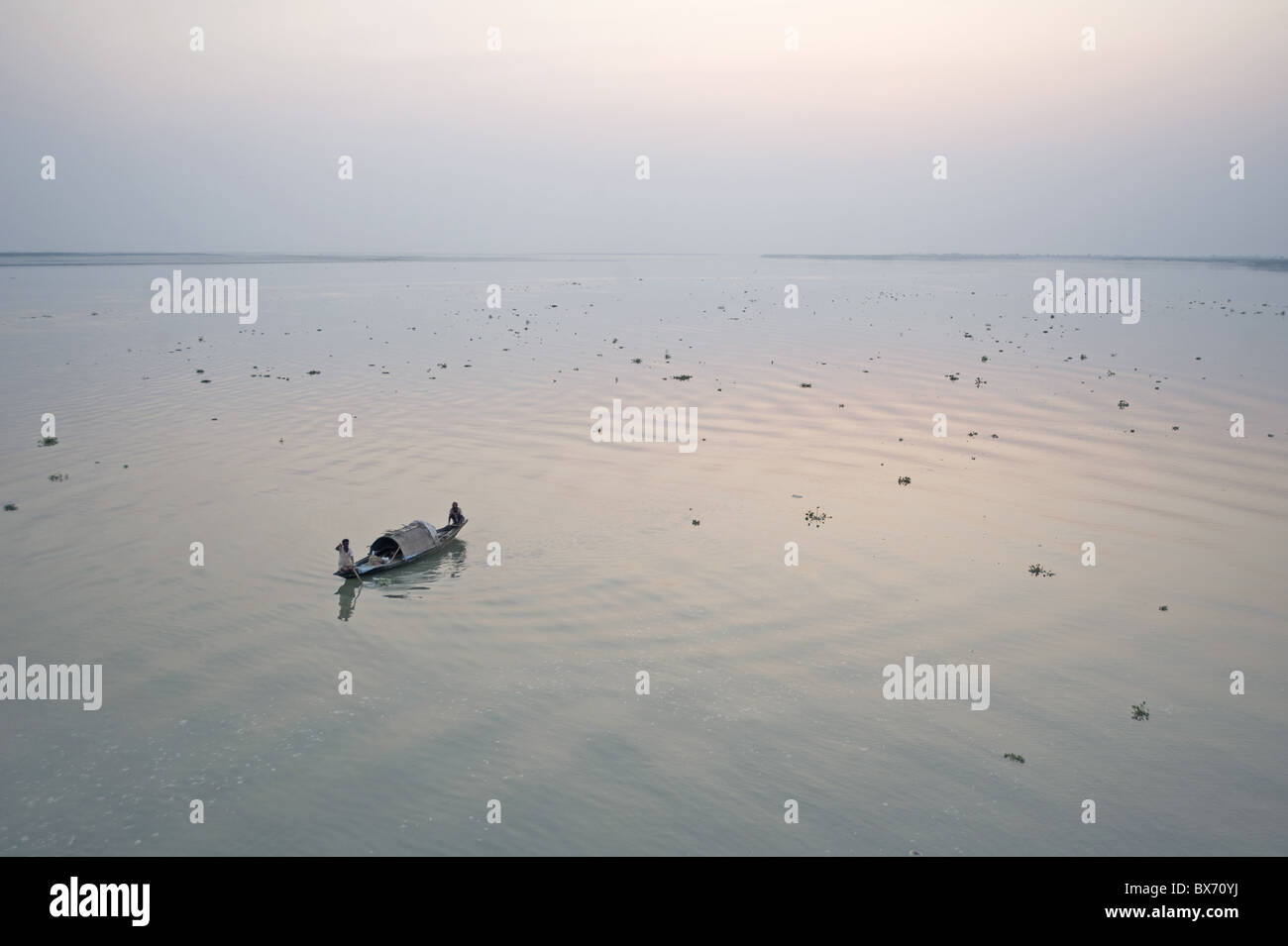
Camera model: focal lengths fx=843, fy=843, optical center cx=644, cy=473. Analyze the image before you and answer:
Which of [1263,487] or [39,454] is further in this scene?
[39,454]

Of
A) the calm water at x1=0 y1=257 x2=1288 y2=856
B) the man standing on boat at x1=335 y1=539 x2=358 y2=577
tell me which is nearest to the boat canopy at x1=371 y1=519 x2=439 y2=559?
the calm water at x1=0 y1=257 x2=1288 y2=856

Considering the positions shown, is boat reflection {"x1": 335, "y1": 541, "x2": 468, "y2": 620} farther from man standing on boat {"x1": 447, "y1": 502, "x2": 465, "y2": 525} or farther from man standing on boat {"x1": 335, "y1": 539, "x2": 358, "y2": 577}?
man standing on boat {"x1": 447, "y1": 502, "x2": 465, "y2": 525}

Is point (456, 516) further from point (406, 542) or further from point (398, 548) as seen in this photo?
point (398, 548)

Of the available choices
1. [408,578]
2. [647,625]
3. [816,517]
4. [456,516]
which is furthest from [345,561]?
[816,517]

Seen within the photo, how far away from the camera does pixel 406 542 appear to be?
27266mm

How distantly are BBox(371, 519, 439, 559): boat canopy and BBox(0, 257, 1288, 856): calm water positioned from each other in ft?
2.60

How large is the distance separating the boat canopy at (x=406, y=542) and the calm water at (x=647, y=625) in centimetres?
79

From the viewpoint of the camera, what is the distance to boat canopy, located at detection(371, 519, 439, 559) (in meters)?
27.1

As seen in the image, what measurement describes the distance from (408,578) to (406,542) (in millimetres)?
1204

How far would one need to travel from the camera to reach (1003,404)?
53500mm
